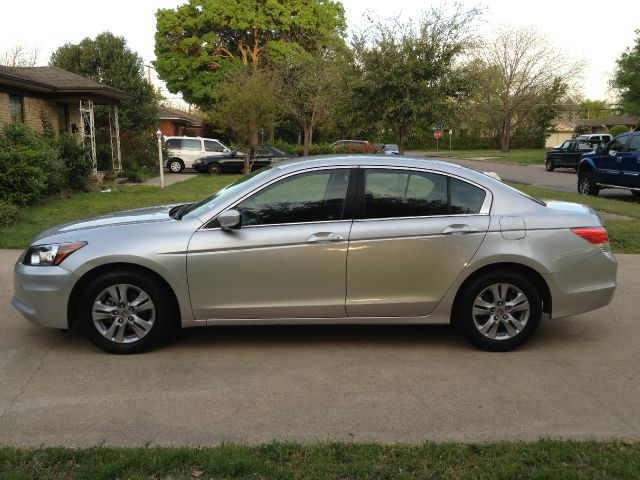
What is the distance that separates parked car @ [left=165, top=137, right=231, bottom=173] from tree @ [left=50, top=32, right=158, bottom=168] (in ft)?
7.02

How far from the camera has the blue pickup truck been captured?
1560cm

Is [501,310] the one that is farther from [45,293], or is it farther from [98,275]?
[45,293]

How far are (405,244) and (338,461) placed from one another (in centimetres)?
202

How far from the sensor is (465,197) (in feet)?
16.0

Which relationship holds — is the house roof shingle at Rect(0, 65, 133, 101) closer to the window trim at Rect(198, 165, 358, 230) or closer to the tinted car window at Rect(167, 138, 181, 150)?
the tinted car window at Rect(167, 138, 181, 150)

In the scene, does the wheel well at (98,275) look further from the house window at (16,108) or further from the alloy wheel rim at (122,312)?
the house window at (16,108)

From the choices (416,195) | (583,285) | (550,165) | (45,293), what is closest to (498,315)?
(583,285)

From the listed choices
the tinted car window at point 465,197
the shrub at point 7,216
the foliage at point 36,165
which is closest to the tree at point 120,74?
the foliage at point 36,165

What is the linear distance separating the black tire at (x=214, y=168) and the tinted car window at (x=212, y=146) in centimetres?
157

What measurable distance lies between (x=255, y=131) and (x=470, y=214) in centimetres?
2220

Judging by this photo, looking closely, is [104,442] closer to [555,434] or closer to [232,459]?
[232,459]

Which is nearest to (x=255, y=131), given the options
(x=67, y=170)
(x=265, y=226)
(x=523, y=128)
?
(x=67, y=170)

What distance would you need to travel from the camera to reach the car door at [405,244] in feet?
15.4

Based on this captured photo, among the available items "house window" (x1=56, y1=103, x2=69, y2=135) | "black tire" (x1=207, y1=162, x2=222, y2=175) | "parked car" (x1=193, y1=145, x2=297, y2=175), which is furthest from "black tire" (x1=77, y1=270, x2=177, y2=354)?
"black tire" (x1=207, y1=162, x2=222, y2=175)
